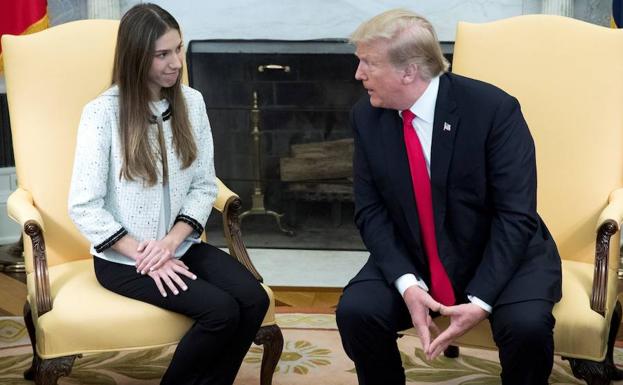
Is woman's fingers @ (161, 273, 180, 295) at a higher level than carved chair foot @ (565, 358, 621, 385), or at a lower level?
higher

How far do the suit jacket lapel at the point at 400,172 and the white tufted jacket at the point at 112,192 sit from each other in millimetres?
615

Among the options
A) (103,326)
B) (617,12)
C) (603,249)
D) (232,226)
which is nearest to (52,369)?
(103,326)

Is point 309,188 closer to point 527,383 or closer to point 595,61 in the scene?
point 595,61

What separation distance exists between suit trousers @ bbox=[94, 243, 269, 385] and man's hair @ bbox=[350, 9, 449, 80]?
29.8 inches

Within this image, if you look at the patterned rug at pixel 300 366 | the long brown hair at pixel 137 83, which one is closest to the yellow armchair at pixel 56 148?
the patterned rug at pixel 300 366

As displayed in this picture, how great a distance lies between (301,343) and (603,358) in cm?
126

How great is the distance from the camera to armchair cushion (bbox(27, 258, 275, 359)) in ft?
8.27

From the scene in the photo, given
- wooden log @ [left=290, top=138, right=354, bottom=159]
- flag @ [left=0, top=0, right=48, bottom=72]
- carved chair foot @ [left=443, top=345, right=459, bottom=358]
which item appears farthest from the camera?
wooden log @ [left=290, top=138, right=354, bottom=159]

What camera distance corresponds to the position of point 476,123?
2461 mm

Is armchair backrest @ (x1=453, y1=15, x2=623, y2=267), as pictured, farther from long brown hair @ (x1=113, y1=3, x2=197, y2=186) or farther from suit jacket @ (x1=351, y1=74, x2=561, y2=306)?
long brown hair @ (x1=113, y1=3, x2=197, y2=186)

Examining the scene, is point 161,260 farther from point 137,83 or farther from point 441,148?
point 441,148

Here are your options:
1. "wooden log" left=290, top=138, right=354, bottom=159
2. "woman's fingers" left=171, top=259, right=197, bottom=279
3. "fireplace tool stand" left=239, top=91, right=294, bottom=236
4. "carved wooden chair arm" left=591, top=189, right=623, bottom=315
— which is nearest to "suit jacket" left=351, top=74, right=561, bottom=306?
"carved wooden chair arm" left=591, top=189, right=623, bottom=315

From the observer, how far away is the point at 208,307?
2.56 m

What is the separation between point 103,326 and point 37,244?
0.32 m
